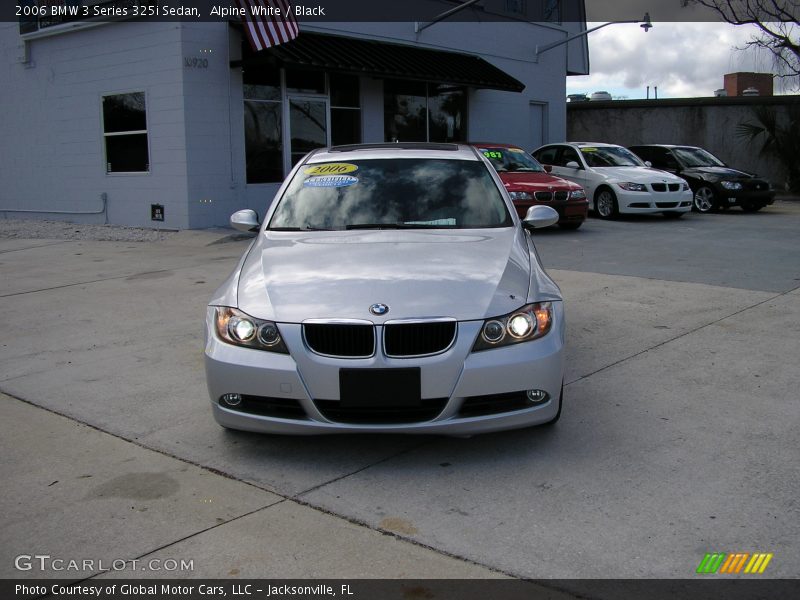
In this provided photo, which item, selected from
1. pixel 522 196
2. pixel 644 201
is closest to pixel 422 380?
pixel 522 196

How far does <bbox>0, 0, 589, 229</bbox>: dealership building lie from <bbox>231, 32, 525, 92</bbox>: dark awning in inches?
1.7

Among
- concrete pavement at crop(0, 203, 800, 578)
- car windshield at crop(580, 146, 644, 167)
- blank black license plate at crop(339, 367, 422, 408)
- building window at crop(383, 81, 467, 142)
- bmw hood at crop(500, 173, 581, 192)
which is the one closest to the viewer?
concrete pavement at crop(0, 203, 800, 578)

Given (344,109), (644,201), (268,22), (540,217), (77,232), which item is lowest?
(77,232)

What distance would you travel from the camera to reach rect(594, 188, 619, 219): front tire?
16.2 m

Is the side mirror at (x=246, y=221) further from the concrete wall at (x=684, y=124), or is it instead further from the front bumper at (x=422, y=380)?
the concrete wall at (x=684, y=124)

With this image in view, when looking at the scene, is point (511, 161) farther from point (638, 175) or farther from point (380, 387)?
point (380, 387)

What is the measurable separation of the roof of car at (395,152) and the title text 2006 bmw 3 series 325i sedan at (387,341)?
1.29 meters

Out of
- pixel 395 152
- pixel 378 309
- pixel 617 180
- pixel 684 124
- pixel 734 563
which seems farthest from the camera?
pixel 684 124

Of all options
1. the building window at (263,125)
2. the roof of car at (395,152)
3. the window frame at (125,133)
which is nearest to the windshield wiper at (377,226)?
the roof of car at (395,152)

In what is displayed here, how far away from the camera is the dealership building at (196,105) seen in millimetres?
14406

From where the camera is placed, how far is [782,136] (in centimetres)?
2380

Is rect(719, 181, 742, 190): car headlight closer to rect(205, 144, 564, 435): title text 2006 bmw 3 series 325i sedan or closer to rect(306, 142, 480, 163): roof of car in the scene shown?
rect(306, 142, 480, 163): roof of car

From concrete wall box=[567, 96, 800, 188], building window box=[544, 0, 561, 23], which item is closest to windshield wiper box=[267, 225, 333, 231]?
building window box=[544, 0, 561, 23]

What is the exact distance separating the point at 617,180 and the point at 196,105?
329 inches
